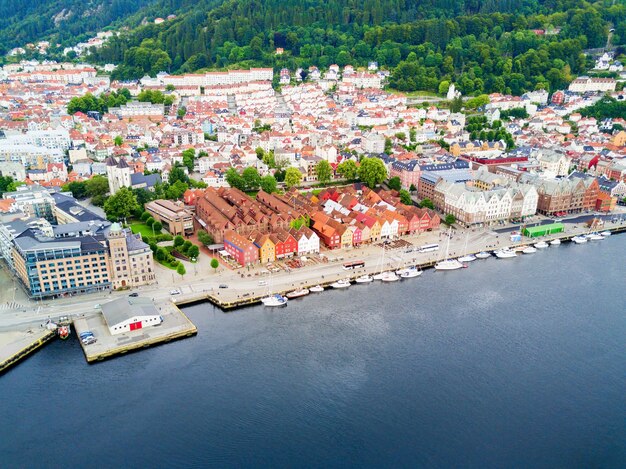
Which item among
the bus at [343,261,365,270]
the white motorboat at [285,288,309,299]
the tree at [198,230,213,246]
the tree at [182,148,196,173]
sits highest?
the tree at [182,148,196,173]

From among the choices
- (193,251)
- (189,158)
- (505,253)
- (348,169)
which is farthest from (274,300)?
(189,158)

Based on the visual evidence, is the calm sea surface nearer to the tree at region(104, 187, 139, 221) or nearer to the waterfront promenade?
the waterfront promenade

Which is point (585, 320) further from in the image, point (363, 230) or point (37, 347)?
point (37, 347)

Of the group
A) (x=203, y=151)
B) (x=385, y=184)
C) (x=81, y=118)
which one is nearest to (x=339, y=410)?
(x=385, y=184)

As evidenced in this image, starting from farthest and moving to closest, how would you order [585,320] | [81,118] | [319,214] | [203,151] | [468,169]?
[81,118] → [203,151] → [468,169] → [319,214] → [585,320]

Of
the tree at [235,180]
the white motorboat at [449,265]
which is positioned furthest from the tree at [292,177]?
the white motorboat at [449,265]

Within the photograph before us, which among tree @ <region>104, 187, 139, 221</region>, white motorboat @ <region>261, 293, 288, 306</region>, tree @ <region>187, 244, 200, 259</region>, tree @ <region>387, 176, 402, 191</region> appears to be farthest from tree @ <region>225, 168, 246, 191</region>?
white motorboat @ <region>261, 293, 288, 306</region>

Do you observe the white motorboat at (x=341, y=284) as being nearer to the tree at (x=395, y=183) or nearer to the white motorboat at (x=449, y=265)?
the white motorboat at (x=449, y=265)

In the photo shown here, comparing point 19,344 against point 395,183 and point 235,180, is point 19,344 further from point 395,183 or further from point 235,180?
point 395,183
